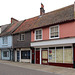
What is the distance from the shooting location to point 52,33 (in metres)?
14.5

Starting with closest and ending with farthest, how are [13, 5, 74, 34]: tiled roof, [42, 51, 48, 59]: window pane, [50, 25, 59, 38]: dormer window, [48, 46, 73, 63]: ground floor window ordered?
[48, 46, 73, 63]: ground floor window < [13, 5, 74, 34]: tiled roof < [50, 25, 59, 38]: dormer window < [42, 51, 48, 59]: window pane

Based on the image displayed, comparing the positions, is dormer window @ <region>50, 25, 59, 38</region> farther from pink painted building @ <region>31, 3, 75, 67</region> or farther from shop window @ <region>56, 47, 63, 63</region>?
shop window @ <region>56, 47, 63, 63</region>

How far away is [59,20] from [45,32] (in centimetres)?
266

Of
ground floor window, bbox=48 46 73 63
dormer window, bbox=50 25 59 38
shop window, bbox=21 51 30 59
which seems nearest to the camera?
ground floor window, bbox=48 46 73 63

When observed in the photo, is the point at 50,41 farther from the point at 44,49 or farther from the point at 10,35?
the point at 10,35

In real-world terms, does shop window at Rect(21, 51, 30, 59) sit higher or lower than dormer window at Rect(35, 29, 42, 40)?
lower

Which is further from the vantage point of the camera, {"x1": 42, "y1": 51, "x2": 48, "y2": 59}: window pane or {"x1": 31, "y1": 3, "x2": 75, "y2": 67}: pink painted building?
{"x1": 42, "y1": 51, "x2": 48, "y2": 59}: window pane

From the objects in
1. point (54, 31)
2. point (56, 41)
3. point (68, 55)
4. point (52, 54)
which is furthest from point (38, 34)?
point (68, 55)

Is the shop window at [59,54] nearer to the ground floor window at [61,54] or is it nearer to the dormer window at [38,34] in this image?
the ground floor window at [61,54]

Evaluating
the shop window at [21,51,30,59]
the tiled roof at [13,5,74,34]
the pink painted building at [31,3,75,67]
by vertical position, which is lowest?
the shop window at [21,51,30,59]

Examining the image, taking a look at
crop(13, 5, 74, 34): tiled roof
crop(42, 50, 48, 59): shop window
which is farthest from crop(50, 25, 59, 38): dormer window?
crop(42, 50, 48, 59): shop window

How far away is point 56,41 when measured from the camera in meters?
13.6

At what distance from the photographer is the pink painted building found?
12.6m

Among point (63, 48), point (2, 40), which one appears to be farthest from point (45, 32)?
point (2, 40)
